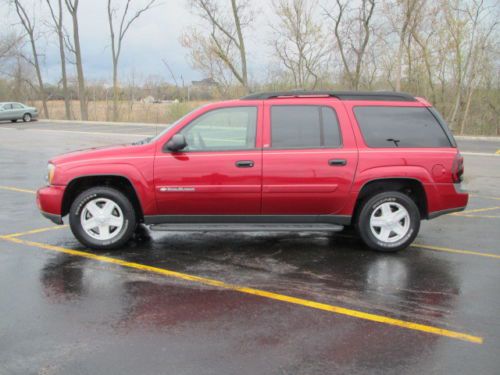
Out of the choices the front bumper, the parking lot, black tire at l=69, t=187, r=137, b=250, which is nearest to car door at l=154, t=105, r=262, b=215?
black tire at l=69, t=187, r=137, b=250

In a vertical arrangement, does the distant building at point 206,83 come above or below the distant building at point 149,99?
above

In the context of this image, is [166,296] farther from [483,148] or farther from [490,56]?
[490,56]

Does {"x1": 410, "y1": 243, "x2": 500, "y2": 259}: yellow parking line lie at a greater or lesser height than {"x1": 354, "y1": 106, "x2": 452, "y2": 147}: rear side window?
lesser

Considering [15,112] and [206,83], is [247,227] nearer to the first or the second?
[206,83]

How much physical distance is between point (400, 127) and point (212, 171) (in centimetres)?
223

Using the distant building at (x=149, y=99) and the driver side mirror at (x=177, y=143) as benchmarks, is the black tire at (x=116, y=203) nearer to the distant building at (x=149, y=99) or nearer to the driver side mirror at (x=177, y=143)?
the driver side mirror at (x=177, y=143)

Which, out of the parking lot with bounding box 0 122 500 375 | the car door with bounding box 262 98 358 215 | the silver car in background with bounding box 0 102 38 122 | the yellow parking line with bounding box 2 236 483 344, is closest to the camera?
the parking lot with bounding box 0 122 500 375

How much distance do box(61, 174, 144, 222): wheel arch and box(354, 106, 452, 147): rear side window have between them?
2766 mm

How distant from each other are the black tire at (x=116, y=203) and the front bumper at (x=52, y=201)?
15 centimetres

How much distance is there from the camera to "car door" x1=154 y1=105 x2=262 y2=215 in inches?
229

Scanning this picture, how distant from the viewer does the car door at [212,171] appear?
5.82m

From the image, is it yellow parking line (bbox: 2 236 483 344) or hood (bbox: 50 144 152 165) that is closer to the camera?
yellow parking line (bbox: 2 236 483 344)

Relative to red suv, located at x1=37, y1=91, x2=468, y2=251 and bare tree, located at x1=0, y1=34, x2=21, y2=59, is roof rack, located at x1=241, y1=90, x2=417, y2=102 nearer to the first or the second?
red suv, located at x1=37, y1=91, x2=468, y2=251

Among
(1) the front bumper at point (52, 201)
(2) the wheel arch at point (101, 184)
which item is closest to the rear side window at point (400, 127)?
(2) the wheel arch at point (101, 184)
